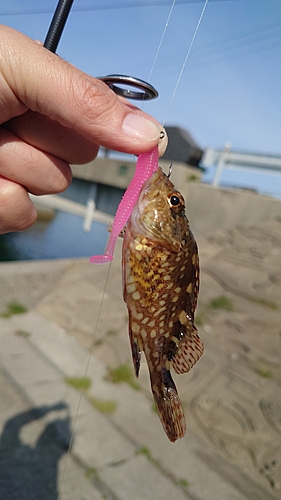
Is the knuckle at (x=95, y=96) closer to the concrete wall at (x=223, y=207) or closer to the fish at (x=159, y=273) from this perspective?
the fish at (x=159, y=273)

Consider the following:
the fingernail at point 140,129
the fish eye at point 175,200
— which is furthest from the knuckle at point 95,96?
the fish eye at point 175,200

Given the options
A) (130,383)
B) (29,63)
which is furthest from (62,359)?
(29,63)

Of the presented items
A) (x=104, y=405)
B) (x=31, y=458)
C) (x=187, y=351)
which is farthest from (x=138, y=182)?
(x=104, y=405)

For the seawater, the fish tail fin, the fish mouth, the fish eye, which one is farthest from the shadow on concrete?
the seawater

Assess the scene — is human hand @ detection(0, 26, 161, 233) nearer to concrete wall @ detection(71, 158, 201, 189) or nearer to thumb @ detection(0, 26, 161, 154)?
thumb @ detection(0, 26, 161, 154)

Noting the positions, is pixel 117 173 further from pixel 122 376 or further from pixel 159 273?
pixel 159 273
